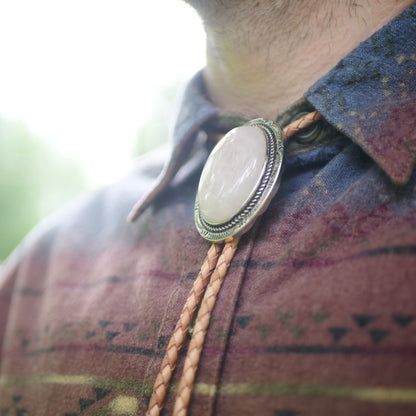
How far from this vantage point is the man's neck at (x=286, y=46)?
52cm

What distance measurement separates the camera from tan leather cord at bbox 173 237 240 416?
0.36m

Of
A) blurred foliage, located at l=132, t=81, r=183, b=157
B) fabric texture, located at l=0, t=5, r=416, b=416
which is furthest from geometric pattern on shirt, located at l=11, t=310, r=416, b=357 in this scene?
blurred foliage, located at l=132, t=81, r=183, b=157

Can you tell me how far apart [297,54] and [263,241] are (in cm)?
35

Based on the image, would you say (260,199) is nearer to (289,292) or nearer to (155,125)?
(289,292)

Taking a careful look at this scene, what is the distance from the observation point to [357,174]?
434mm

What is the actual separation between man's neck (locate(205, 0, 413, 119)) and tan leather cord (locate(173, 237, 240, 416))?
262 mm

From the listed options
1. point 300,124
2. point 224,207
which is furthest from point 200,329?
point 300,124

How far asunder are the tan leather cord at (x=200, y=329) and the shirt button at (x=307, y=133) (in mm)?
185

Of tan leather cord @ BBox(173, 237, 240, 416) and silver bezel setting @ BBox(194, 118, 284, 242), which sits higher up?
silver bezel setting @ BBox(194, 118, 284, 242)

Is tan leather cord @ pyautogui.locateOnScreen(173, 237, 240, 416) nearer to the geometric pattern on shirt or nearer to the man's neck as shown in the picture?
the geometric pattern on shirt

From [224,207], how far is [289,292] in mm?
142

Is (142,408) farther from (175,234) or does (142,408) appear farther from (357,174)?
(357,174)

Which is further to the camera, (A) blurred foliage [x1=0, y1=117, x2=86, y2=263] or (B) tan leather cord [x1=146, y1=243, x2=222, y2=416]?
(A) blurred foliage [x1=0, y1=117, x2=86, y2=263]

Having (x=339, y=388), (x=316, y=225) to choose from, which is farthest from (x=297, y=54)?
(x=339, y=388)
